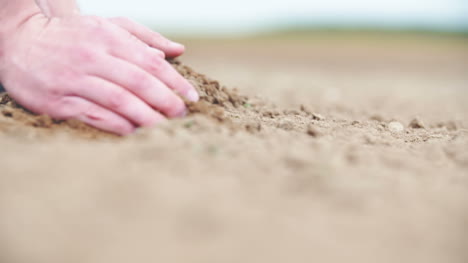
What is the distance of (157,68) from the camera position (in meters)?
1.86

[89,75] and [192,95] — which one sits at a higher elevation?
[192,95]

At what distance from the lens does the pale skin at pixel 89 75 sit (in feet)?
5.71

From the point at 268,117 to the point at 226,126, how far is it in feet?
1.81

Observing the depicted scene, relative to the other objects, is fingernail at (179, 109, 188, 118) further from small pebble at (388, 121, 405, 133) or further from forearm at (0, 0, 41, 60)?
small pebble at (388, 121, 405, 133)

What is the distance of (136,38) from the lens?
6.43 ft

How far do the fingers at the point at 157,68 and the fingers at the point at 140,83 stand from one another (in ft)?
0.14

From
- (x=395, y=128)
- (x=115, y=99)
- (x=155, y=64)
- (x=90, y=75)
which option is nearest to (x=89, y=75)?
(x=90, y=75)

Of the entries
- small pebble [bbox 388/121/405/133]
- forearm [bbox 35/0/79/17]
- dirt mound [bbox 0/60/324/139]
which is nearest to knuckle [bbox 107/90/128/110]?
dirt mound [bbox 0/60/324/139]

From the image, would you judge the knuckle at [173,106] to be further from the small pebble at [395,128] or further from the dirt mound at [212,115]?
the small pebble at [395,128]

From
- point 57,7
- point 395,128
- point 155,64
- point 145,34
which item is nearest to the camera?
point 155,64

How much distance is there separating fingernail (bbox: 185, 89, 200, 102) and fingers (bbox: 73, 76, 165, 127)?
24 cm

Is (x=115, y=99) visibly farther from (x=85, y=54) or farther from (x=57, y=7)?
(x=57, y=7)

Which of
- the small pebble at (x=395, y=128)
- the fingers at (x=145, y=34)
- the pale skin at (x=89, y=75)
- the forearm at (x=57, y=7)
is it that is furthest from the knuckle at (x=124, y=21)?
the small pebble at (x=395, y=128)

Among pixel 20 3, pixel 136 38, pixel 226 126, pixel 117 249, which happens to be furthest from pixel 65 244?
pixel 20 3
